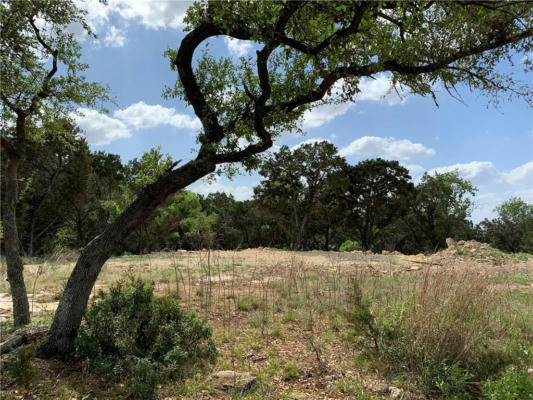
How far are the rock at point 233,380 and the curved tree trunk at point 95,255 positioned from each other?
5.81ft

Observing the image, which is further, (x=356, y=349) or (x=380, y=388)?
(x=356, y=349)

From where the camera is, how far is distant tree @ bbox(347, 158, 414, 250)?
29953mm

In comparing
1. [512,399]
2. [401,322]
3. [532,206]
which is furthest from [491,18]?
[532,206]

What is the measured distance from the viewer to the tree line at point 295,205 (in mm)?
24219

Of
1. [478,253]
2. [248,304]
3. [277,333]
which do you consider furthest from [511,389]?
[478,253]

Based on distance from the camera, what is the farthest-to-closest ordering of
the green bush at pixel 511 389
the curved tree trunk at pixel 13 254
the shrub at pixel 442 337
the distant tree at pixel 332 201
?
the distant tree at pixel 332 201 → the curved tree trunk at pixel 13 254 → the shrub at pixel 442 337 → the green bush at pixel 511 389

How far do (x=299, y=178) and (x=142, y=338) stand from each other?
25.1 meters

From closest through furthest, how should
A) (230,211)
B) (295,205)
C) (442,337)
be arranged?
1. (442,337)
2. (295,205)
3. (230,211)

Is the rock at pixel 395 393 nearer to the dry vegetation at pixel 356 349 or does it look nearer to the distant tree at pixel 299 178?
the dry vegetation at pixel 356 349

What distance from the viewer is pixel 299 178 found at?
2911cm

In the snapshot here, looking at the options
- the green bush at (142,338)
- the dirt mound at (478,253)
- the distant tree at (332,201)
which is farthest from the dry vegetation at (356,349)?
the distant tree at (332,201)

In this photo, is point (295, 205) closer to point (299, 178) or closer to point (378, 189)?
point (299, 178)

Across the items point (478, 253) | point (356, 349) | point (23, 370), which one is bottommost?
point (356, 349)

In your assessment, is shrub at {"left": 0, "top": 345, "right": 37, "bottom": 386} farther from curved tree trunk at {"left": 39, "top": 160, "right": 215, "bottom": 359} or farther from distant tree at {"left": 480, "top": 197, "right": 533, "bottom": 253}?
distant tree at {"left": 480, "top": 197, "right": 533, "bottom": 253}
